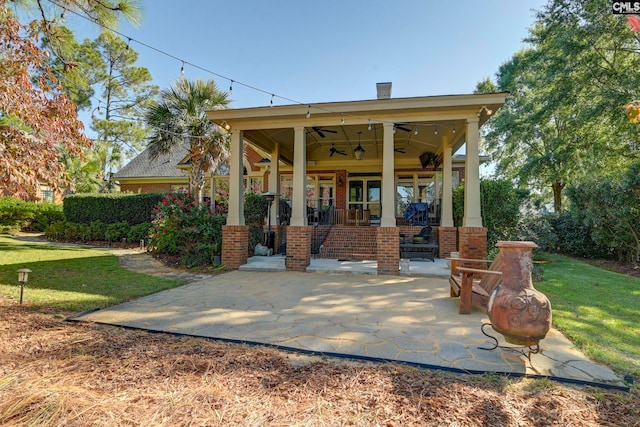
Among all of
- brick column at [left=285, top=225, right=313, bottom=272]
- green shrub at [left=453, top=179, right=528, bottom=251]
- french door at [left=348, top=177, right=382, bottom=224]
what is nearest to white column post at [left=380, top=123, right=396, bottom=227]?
brick column at [left=285, top=225, right=313, bottom=272]

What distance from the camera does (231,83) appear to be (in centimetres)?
672

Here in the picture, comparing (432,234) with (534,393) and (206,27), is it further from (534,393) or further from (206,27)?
(206,27)

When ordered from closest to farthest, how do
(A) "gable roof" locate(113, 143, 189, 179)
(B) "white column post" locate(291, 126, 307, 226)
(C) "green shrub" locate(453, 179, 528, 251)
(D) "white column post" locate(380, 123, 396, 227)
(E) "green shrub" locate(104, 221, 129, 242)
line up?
(D) "white column post" locate(380, 123, 396, 227) < (B) "white column post" locate(291, 126, 307, 226) < (C) "green shrub" locate(453, 179, 528, 251) < (E) "green shrub" locate(104, 221, 129, 242) < (A) "gable roof" locate(113, 143, 189, 179)

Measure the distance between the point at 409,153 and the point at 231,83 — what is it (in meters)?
7.95

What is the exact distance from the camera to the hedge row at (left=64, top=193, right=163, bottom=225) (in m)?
13.4

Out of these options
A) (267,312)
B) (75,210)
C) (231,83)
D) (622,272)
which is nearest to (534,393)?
(267,312)

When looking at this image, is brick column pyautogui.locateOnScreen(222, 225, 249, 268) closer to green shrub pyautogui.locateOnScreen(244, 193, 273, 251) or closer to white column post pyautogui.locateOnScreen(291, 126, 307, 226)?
white column post pyautogui.locateOnScreen(291, 126, 307, 226)

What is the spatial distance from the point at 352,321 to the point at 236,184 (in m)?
5.29

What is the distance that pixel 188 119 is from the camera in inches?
406

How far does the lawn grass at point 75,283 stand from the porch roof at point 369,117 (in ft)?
14.4

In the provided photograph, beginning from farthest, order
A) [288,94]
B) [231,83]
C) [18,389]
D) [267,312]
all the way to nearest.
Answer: [288,94]
[231,83]
[267,312]
[18,389]

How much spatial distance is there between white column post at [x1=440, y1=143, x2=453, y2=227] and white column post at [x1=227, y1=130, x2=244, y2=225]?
19.8 ft

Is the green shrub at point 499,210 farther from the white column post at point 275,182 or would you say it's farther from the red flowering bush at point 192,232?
the red flowering bush at point 192,232

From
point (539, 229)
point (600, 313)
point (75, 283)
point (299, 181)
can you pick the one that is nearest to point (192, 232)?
point (75, 283)
